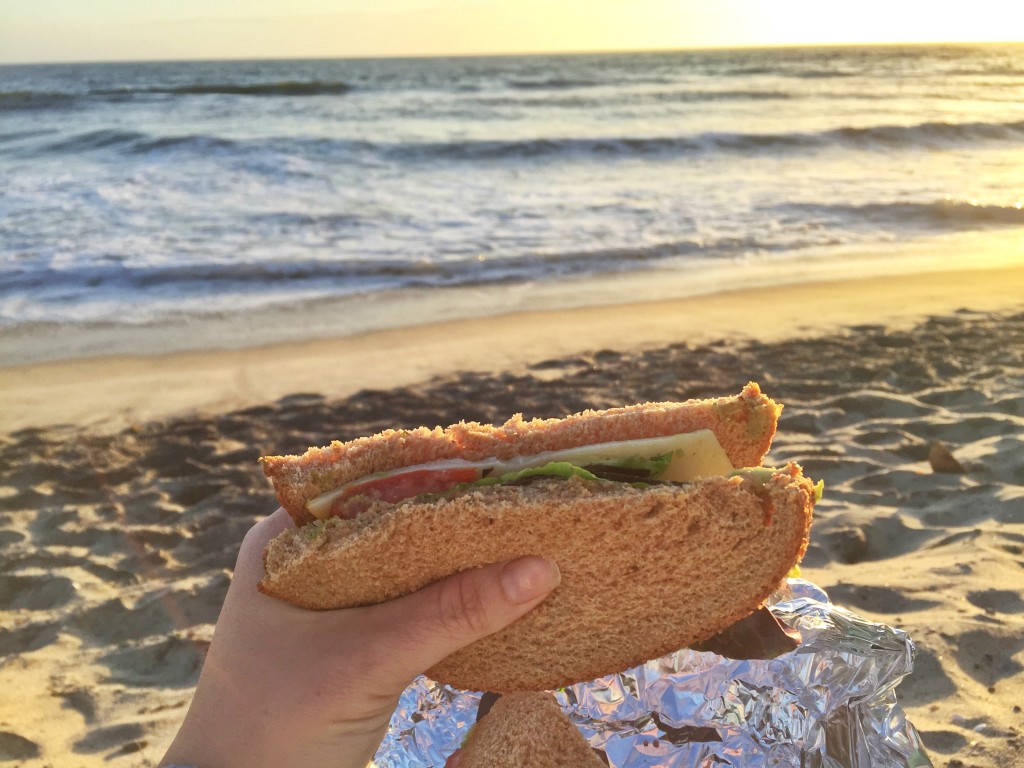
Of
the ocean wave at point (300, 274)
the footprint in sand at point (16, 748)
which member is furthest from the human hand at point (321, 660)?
the ocean wave at point (300, 274)

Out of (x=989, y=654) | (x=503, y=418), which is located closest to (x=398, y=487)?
(x=989, y=654)

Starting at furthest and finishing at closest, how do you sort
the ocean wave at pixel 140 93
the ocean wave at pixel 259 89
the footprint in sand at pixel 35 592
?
the ocean wave at pixel 259 89 → the ocean wave at pixel 140 93 → the footprint in sand at pixel 35 592

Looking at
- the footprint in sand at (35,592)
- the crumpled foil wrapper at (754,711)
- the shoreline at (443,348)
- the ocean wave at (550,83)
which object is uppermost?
the ocean wave at (550,83)

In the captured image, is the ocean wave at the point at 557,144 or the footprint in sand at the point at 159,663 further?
the ocean wave at the point at 557,144

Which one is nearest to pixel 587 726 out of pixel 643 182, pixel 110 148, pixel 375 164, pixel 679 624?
pixel 679 624

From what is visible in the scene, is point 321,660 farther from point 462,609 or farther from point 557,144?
point 557,144

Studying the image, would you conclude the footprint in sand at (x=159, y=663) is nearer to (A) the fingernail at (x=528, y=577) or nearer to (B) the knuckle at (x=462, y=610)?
(B) the knuckle at (x=462, y=610)

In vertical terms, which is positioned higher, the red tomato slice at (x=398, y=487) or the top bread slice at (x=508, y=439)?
the top bread slice at (x=508, y=439)

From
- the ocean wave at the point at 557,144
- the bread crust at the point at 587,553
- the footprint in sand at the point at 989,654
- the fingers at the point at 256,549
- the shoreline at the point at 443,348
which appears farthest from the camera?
the ocean wave at the point at 557,144
